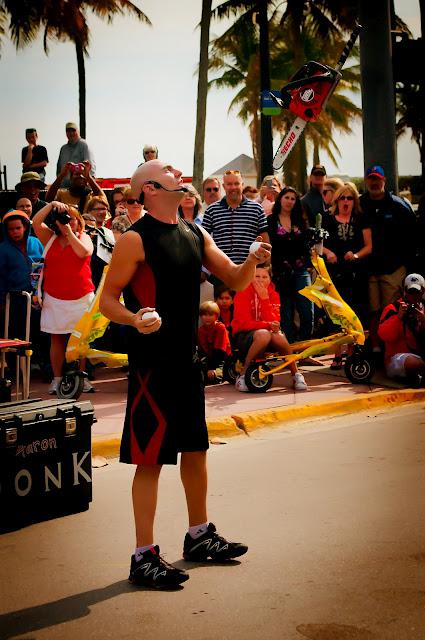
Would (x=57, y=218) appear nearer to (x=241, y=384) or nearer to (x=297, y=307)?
(x=241, y=384)

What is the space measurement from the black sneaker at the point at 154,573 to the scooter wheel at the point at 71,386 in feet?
16.2

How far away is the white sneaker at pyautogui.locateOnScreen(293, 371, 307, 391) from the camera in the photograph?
34.6ft

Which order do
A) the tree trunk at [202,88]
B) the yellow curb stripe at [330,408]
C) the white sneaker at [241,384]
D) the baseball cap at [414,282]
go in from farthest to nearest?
the tree trunk at [202,88], the baseball cap at [414,282], the white sneaker at [241,384], the yellow curb stripe at [330,408]

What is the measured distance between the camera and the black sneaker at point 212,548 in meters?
5.37

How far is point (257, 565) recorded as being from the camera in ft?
17.3

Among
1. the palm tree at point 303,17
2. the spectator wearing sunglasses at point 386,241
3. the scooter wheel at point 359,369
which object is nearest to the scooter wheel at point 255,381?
the scooter wheel at point 359,369

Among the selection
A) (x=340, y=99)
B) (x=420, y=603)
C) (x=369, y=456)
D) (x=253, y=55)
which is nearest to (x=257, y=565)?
(x=420, y=603)

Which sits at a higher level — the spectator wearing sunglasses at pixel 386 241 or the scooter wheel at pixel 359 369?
the spectator wearing sunglasses at pixel 386 241

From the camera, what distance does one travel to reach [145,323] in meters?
4.90

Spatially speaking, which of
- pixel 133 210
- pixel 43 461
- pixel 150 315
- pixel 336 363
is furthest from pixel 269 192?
pixel 150 315

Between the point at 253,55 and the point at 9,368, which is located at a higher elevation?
the point at 253,55

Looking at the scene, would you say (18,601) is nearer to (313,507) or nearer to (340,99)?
(313,507)

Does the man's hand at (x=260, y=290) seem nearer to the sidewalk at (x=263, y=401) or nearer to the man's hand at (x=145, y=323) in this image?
the sidewalk at (x=263, y=401)

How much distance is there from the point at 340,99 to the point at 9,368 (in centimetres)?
4452
